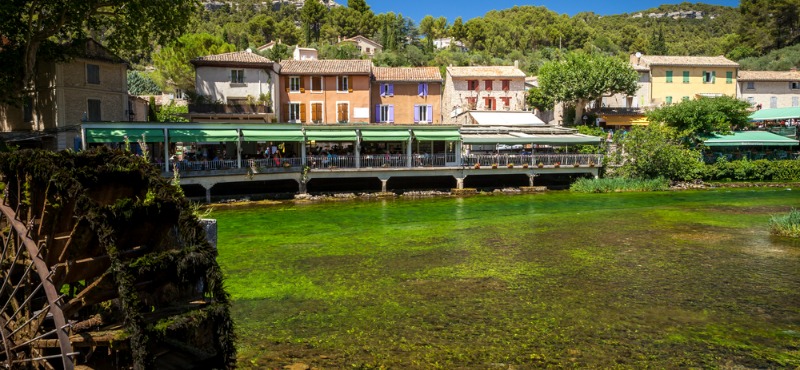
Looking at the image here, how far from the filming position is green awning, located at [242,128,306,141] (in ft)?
112

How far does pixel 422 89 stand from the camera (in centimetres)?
4922

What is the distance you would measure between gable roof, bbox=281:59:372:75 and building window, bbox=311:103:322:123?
2371 mm

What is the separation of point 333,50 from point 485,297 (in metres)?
65.4

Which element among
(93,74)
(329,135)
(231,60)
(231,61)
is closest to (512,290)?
(329,135)

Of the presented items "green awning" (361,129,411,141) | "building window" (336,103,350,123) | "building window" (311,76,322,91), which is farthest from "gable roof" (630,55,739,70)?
"green awning" (361,129,411,141)

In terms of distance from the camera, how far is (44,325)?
10648 millimetres

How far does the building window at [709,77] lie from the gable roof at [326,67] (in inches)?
1263

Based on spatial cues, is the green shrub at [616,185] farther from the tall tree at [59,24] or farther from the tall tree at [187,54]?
the tall tree at [187,54]

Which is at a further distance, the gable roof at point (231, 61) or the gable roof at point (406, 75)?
the gable roof at point (406, 75)

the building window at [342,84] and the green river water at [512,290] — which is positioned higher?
the building window at [342,84]

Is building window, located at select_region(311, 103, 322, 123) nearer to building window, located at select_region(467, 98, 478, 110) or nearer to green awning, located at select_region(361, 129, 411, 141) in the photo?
green awning, located at select_region(361, 129, 411, 141)

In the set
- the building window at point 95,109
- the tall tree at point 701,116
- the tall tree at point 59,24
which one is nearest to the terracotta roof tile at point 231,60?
the building window at point 95,109

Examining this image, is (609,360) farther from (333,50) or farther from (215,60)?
(333,50)

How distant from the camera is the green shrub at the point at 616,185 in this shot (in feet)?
127
